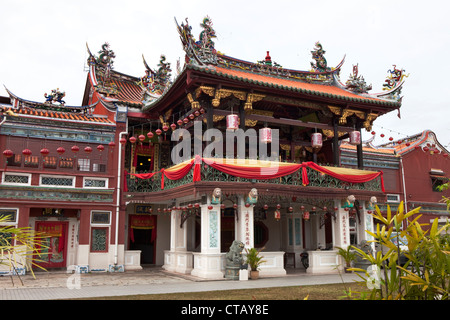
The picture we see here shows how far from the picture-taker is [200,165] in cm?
1362

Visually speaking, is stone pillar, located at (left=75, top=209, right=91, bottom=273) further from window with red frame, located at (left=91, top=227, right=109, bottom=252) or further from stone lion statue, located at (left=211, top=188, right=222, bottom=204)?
stone lion statue, located at (left=211, top=188, right=222, bottom=204)

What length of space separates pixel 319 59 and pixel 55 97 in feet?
40.6

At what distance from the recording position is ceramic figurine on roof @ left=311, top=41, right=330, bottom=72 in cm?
1966

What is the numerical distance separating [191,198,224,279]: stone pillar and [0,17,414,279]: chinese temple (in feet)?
0.12

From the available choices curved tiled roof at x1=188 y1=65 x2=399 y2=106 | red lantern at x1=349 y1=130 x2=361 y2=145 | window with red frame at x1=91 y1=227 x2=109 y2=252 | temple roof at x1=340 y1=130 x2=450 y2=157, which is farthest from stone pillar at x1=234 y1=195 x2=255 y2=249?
temple roof at x1=340 y1=130 x2=450 y2=157

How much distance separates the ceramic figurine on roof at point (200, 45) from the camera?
14.2 m

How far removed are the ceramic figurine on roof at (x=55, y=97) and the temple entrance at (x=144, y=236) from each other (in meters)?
6.15

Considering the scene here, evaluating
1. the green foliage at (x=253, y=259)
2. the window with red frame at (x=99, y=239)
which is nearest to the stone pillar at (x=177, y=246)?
the window with red frame at (x=99, y=239)

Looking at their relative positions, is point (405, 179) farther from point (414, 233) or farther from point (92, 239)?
point (414, 233)

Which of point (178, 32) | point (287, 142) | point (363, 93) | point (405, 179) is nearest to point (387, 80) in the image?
point (363, 93)

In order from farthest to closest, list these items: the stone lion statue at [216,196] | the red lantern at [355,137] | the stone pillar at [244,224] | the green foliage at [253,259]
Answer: the red lantern at [355,137], the stone pillar at [244,224], the green foliage at [253,259], the stone lion statue at [216,196]

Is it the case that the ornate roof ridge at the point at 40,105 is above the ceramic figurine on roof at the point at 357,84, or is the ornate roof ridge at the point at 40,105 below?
below

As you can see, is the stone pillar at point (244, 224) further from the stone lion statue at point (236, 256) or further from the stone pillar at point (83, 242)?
the stone pillar at point (83, 242)

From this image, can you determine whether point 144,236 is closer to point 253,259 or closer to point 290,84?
point 253,259
